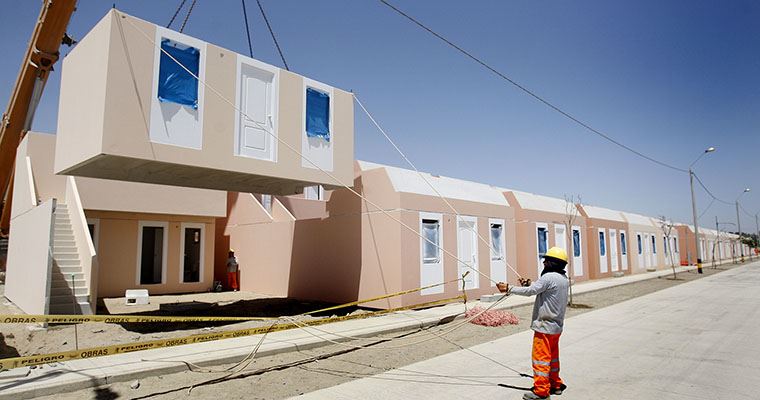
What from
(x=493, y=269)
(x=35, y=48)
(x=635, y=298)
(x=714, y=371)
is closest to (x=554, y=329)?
(x=714, y=371)

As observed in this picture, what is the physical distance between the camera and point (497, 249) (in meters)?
17.9

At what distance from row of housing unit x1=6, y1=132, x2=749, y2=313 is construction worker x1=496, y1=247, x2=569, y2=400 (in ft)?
13.3

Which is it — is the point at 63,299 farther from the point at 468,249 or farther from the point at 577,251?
the point at 577,251

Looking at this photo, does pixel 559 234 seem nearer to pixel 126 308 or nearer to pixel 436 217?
pixel 436 217

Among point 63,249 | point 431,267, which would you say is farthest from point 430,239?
point 63,249

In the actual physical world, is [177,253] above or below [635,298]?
above

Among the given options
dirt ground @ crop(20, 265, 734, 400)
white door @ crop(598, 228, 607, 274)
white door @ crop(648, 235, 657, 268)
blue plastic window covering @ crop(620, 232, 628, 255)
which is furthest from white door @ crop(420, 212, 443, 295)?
white door @ crop(648, 235, 657, 268)

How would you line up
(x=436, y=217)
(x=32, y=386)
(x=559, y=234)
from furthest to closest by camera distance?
(x=559, y=234), (x=436, y=217), (x=32, y=386)

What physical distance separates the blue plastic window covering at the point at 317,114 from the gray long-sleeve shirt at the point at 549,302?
26.6ft

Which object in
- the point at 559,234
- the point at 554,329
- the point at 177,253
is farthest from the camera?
the point at 559,234

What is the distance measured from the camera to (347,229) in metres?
15.3

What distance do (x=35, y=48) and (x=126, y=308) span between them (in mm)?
8499

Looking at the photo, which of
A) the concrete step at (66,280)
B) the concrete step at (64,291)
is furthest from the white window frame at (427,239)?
the concrete step at (66,280)

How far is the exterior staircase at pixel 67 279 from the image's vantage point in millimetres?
12337
